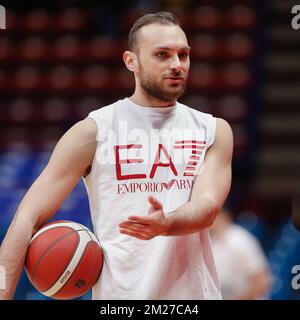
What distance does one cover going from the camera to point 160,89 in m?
3.44

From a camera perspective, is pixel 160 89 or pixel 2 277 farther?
pixel 160 89

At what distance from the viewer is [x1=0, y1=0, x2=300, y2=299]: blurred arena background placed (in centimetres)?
768

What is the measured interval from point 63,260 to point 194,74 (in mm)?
5307

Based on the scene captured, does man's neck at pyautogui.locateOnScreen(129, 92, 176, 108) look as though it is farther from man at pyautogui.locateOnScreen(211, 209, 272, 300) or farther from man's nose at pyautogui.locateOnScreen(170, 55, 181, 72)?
man at pyautogui.locateOnScreen(211, 209, 272, 300)

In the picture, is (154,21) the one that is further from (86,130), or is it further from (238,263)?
(238,263)

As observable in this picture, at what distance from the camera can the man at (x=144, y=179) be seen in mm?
3367

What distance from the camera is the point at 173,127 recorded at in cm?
350

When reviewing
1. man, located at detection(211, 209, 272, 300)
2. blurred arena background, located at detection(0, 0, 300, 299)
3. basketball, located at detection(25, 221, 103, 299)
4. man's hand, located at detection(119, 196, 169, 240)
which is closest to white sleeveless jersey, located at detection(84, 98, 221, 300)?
basketball, located at detection(25, 221, 103, 299)

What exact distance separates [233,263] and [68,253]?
2.89 m

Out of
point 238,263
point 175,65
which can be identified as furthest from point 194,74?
point 175,65

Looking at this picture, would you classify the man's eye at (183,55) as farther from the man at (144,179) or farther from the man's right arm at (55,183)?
the man's right arm at (55,183)

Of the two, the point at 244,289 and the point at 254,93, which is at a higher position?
the point at 254,93

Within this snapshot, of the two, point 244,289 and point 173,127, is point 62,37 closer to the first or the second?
point 244,289
